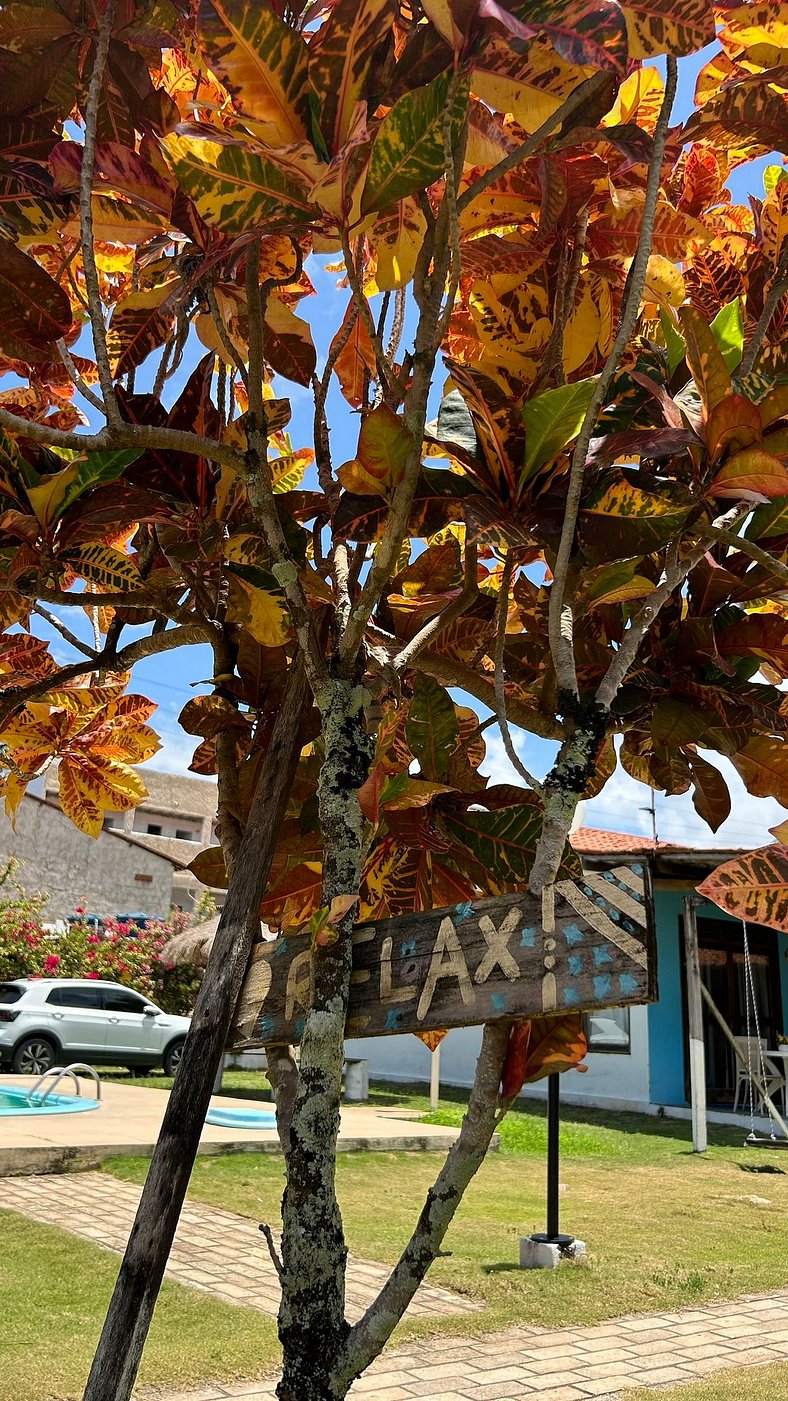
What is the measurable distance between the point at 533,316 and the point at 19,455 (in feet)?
2.13

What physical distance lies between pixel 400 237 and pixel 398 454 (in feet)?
1.06

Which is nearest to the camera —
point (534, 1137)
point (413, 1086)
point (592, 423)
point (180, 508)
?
point (592, 423)

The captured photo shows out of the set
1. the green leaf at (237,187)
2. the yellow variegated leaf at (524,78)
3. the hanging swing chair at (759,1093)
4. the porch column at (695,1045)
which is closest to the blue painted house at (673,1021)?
the hanging swing chair at (759,1093)

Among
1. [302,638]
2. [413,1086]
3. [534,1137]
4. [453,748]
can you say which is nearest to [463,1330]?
[453,748]

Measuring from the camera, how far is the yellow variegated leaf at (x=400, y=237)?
122 centimetres

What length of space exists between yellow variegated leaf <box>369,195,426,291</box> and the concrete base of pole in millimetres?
4793

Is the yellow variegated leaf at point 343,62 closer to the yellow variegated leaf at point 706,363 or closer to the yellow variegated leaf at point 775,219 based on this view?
the yellow variegated leaf at point 706,363

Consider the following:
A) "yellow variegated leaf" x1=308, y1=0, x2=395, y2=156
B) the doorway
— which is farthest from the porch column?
"yellow variegated leaf" x1=308, y1=0, x2=395, y2=156

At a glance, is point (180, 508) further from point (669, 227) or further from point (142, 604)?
point (669, 227)

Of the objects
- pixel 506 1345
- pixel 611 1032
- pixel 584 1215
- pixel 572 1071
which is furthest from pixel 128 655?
pixel 572 1071

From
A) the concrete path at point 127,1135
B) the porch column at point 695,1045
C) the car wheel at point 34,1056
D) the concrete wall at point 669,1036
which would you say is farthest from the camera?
the car wheel at point 34,1056

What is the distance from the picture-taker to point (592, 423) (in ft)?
3.43

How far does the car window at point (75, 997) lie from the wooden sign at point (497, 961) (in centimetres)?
1332

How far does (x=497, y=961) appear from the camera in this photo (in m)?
0.93
